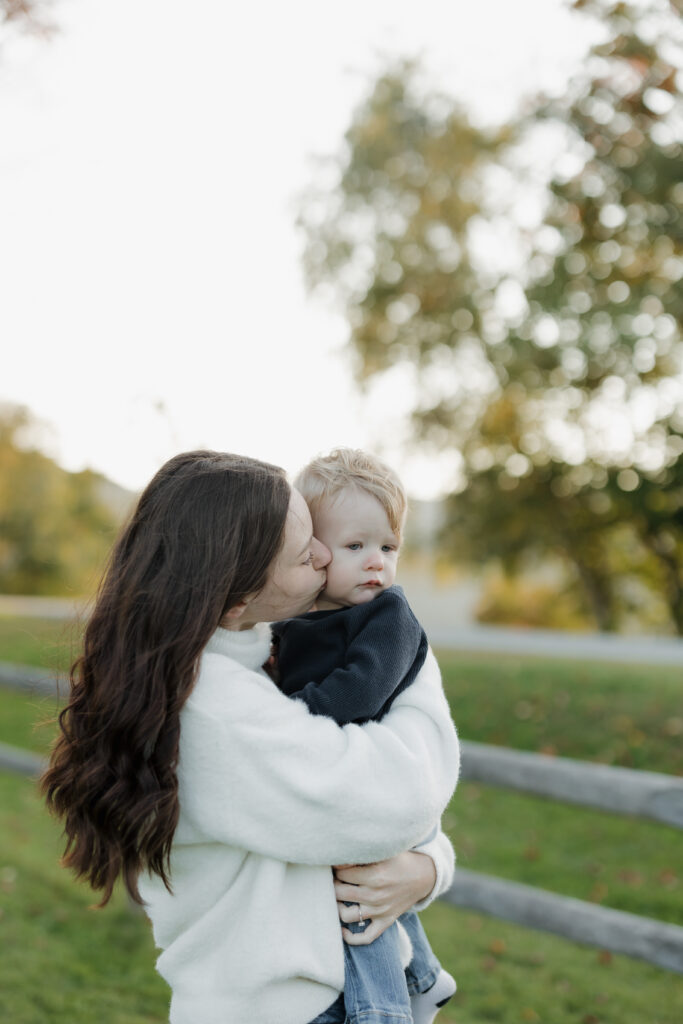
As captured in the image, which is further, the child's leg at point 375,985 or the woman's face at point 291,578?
the woman's face at point 291,578

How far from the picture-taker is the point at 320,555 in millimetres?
2051

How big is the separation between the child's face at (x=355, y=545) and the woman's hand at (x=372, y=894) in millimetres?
519

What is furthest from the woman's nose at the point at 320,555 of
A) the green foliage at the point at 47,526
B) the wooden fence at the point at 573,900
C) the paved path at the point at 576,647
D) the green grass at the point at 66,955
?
the green foliage at the point at 47,526

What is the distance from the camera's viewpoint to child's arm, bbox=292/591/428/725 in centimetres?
184

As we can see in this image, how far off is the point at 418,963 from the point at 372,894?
356 mm

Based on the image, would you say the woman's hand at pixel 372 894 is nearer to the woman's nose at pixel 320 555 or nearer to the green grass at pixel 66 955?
the woman's nose at pixel 320 555

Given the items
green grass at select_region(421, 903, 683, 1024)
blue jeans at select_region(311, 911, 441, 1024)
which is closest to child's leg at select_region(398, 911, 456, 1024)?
blue jeans at select_region(311, 911, 441, 1024)

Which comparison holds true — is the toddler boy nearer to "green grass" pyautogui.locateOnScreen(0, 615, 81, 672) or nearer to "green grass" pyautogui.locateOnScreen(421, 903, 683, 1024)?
"green grass" pyautogui.locateOnScreen(0, 615, 81, 672)

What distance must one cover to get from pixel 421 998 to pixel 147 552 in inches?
43.6

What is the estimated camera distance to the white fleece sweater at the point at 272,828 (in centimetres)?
172

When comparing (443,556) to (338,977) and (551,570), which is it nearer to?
(551,570)

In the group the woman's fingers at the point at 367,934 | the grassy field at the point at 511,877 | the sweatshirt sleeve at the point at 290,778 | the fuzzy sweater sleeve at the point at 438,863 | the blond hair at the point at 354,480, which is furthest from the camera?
the grassy field at the point at 511,877

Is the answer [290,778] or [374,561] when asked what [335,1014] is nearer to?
[290,778]

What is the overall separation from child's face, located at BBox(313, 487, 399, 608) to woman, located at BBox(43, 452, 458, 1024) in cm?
19
